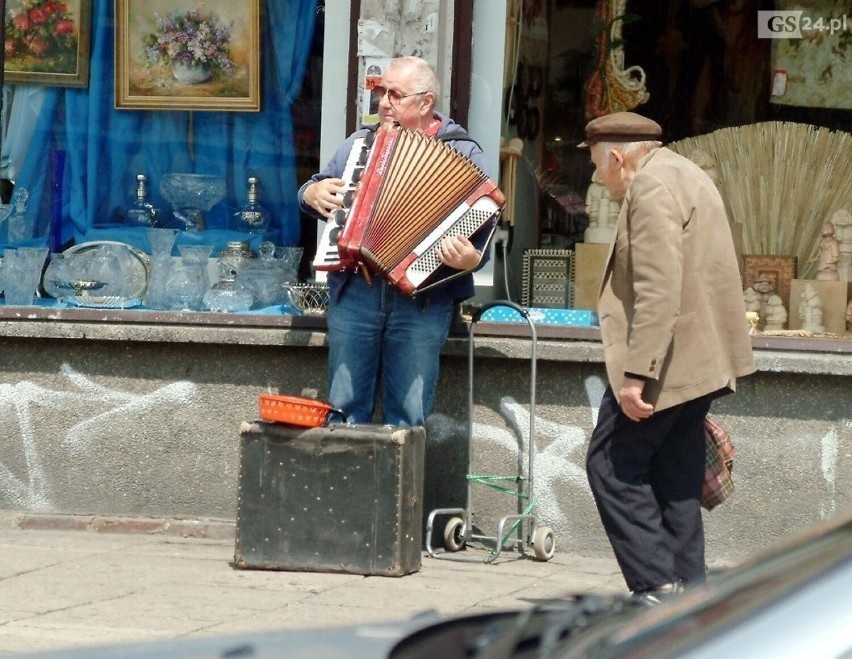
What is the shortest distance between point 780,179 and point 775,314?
65cm

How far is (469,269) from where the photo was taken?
6.08 metres

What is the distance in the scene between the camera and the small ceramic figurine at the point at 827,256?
699 cm

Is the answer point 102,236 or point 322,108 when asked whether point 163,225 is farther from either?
point 322,108

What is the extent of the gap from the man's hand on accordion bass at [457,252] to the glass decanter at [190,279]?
5.73ft

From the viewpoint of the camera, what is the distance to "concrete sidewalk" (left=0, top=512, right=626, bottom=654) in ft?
17.5

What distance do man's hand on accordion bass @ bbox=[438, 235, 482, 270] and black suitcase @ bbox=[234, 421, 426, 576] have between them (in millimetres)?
725

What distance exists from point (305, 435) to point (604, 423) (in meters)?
1.49

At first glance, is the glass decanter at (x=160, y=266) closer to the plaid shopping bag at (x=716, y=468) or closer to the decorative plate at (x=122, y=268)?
the decorative plate at (x=122, y=268)

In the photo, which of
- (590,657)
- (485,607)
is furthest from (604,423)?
(590,657)

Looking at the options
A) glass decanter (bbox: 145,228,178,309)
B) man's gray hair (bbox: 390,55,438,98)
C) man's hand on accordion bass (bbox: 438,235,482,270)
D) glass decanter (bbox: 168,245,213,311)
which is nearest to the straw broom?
man's gray hair (bbox: 390,55,438,98)

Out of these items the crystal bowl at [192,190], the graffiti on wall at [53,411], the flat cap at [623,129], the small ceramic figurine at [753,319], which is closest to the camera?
the flat cap at [623,129]

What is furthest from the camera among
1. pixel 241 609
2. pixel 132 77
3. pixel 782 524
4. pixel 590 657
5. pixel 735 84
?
pixel 132 77

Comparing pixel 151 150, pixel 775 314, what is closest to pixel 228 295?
pixel 151 150

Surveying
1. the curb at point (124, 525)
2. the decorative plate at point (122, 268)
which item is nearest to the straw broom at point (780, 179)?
the decorative plate at point (122, 268)
